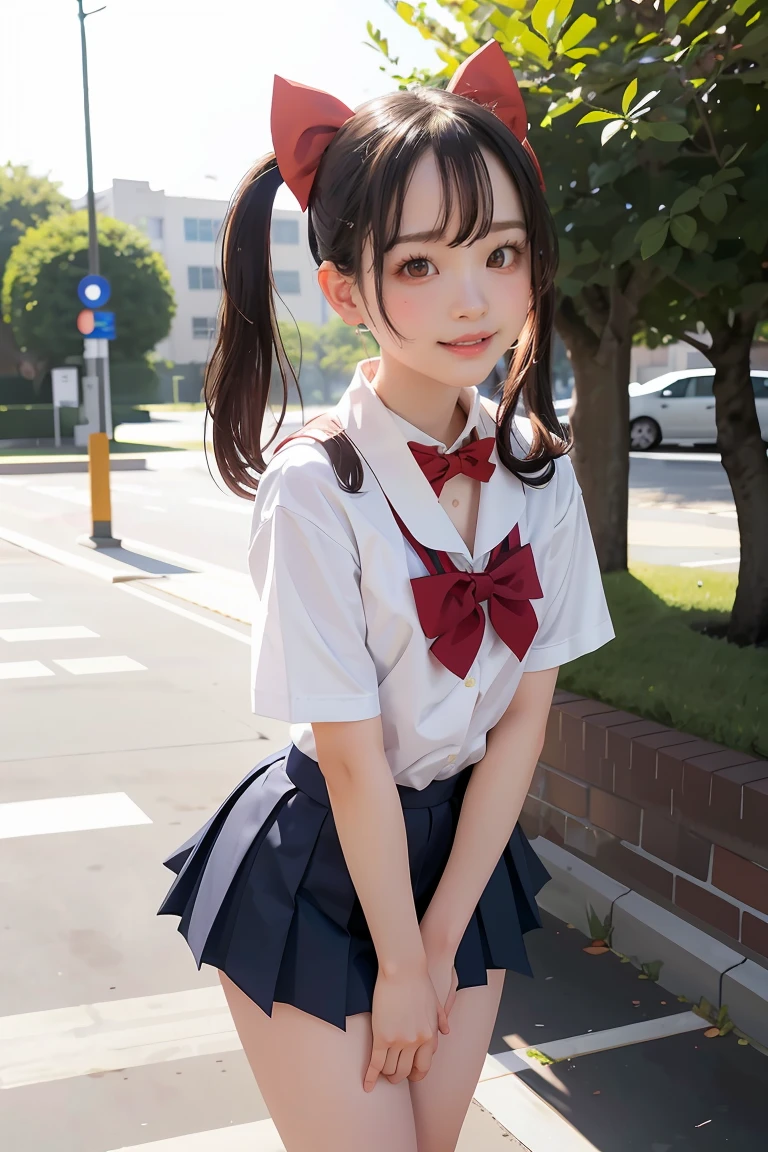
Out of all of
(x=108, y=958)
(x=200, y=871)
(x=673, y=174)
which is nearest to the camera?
(x=200, y=871)

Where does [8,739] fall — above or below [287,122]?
below

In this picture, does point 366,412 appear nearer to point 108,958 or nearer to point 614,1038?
point 614,1038

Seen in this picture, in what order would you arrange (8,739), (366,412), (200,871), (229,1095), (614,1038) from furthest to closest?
1. (8,739)
2. (614,1038)
3. (229,1095)
4. (200,871)
5. (366,412)

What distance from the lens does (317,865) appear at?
5.49 feet

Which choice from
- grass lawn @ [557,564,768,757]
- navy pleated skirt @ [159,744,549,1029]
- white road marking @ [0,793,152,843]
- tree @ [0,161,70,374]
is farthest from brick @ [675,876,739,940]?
tree @ [0,161,70,374]

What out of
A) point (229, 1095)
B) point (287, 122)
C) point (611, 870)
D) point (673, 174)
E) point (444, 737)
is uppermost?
point (673, 174)

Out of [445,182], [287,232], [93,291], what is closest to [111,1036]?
[445,182]

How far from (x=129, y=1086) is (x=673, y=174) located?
3.31 metres

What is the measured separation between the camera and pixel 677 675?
161 inches

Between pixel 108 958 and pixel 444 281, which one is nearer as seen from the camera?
pixel 444 281

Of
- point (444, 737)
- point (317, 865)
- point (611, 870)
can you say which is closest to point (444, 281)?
point (444, 737)

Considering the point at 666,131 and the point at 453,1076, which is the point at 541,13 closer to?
the point at 666,131

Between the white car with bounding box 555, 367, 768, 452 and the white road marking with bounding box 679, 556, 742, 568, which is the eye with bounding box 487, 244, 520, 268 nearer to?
the white road marking with bounding box 679, 556, 742, 568

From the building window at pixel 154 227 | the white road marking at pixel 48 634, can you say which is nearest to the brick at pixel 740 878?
the white road marking at pixel 48 634
